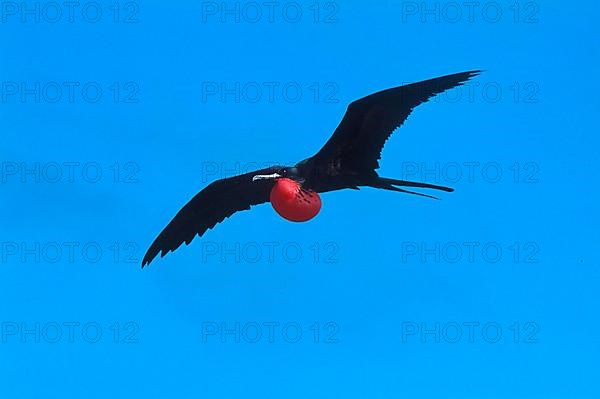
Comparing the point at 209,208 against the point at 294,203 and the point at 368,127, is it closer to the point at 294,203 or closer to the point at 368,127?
the point at 368,127

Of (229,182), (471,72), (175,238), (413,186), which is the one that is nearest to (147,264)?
(175,238)

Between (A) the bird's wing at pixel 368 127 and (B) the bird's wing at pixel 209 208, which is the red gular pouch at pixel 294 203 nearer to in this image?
(A) the bird's wing at pixel 368 127

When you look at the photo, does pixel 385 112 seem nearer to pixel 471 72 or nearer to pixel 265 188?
pixel 471 72

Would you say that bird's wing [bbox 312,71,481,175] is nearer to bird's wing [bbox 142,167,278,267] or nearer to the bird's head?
the bird's head

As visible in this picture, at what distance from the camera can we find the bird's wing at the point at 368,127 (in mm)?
11422

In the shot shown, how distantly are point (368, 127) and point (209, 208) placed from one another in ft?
9.28

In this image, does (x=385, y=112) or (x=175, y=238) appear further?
(x=175, y=238)

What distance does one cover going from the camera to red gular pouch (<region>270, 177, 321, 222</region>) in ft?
34.3

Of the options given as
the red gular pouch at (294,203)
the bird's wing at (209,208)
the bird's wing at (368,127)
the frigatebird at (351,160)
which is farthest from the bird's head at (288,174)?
the bird's wing at (209,208)

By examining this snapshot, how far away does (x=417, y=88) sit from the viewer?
11.3 m

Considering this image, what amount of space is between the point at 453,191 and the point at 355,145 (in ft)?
4.89

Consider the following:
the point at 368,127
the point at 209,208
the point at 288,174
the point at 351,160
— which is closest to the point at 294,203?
the point at 288,174

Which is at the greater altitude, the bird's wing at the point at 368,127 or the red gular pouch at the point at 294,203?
the bird's wing at the point at 368,127

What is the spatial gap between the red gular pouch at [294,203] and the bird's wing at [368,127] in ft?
3.75
